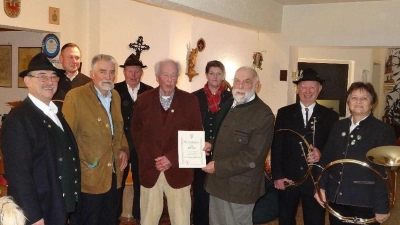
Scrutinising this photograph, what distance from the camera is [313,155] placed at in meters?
3.51

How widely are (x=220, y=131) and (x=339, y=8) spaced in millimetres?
3767

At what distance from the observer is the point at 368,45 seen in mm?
6109

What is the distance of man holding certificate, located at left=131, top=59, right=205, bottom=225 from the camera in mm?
3482

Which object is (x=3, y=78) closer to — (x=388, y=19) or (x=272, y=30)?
(x=272, y=30)

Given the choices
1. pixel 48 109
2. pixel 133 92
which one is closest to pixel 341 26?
pixel 133 92

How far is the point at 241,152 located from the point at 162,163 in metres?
0.67

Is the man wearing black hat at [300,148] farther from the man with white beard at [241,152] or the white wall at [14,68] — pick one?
the white wall at [14,68]

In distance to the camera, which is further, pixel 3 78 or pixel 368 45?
pixel 3 78

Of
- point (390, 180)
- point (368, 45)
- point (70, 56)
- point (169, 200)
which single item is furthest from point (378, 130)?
point (368, 45)

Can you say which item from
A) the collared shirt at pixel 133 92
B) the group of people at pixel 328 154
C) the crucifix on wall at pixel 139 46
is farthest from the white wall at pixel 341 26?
the collared shirt at pixel 133 92

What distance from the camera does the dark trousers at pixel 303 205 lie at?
353cm

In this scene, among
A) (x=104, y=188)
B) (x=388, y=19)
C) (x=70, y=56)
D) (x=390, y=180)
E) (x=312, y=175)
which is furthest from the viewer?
(x=388, y=19)

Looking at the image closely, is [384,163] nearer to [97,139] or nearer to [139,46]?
[97,139]

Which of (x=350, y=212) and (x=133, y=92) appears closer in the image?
(x=350, y=212)
